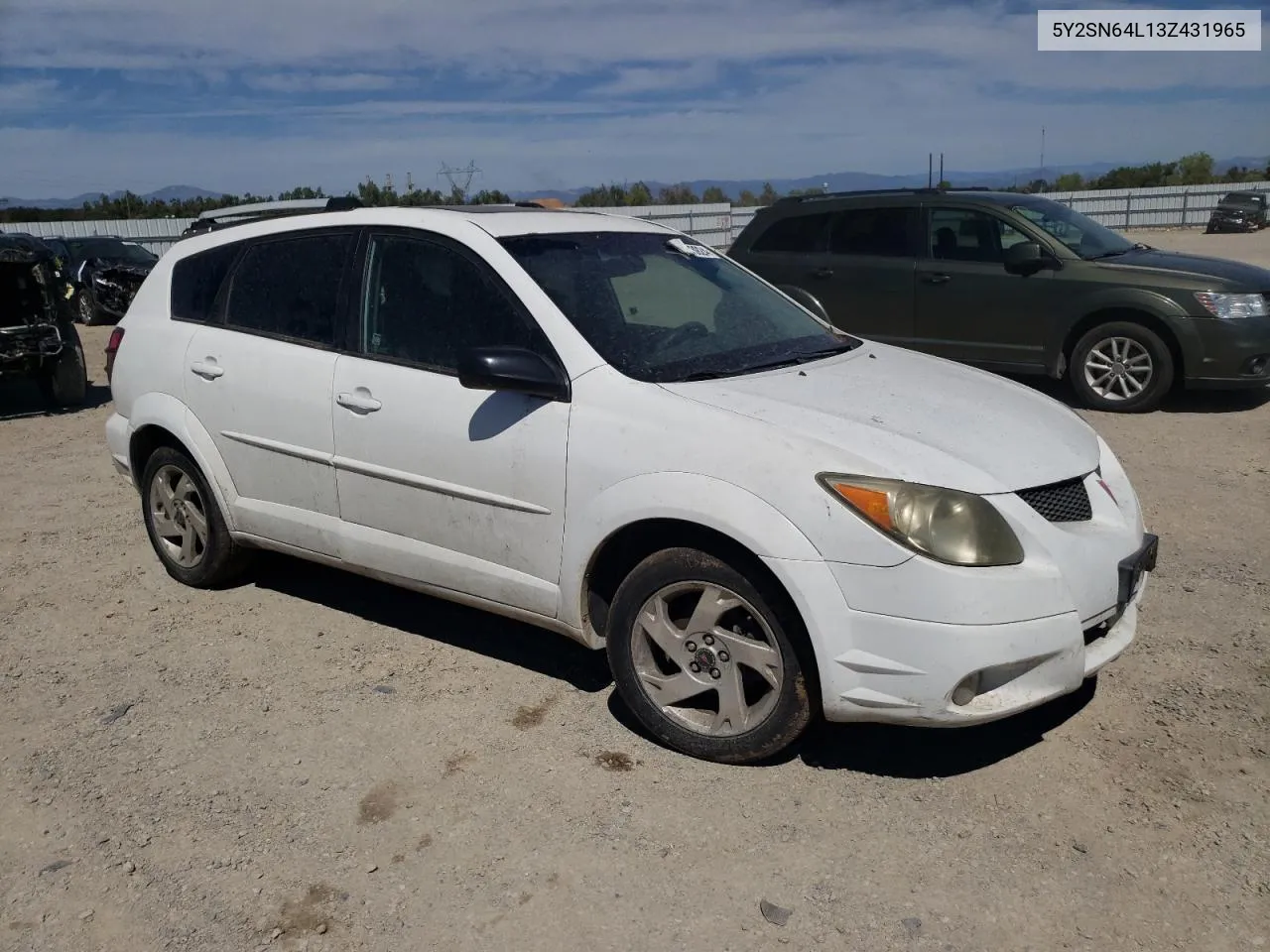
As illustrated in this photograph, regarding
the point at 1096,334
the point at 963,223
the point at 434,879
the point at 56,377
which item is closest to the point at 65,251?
the point at 56,377

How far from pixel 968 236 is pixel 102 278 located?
14.5 m

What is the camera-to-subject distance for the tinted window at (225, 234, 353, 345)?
4617 millimetres

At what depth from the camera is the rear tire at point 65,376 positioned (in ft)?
35.3

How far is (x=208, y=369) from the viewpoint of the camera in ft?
16.3

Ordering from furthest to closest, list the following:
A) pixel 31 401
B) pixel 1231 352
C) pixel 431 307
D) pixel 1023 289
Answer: pixel 31 401, pixel 1023 289, pixel 1231 352, pixel 431 307

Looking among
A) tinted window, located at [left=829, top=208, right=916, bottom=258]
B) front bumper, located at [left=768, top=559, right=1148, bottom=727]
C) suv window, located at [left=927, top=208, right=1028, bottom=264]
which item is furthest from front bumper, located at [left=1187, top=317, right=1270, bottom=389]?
front bumper, located at [left=768, top=559, right=1148, bottom=727]

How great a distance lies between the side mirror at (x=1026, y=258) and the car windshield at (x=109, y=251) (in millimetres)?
14918

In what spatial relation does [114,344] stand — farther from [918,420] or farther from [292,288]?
[918,420]

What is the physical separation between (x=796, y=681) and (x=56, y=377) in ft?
31.9

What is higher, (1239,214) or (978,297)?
(1239,214)

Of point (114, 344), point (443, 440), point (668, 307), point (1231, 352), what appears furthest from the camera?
point (1231, 352)

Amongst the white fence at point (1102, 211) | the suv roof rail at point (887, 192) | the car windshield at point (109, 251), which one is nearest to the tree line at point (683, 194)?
the white fence at point (1102, 211)

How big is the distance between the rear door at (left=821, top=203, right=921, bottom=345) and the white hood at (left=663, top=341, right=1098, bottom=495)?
18.1 ft

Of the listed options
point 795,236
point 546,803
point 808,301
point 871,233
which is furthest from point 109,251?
point 546,803
